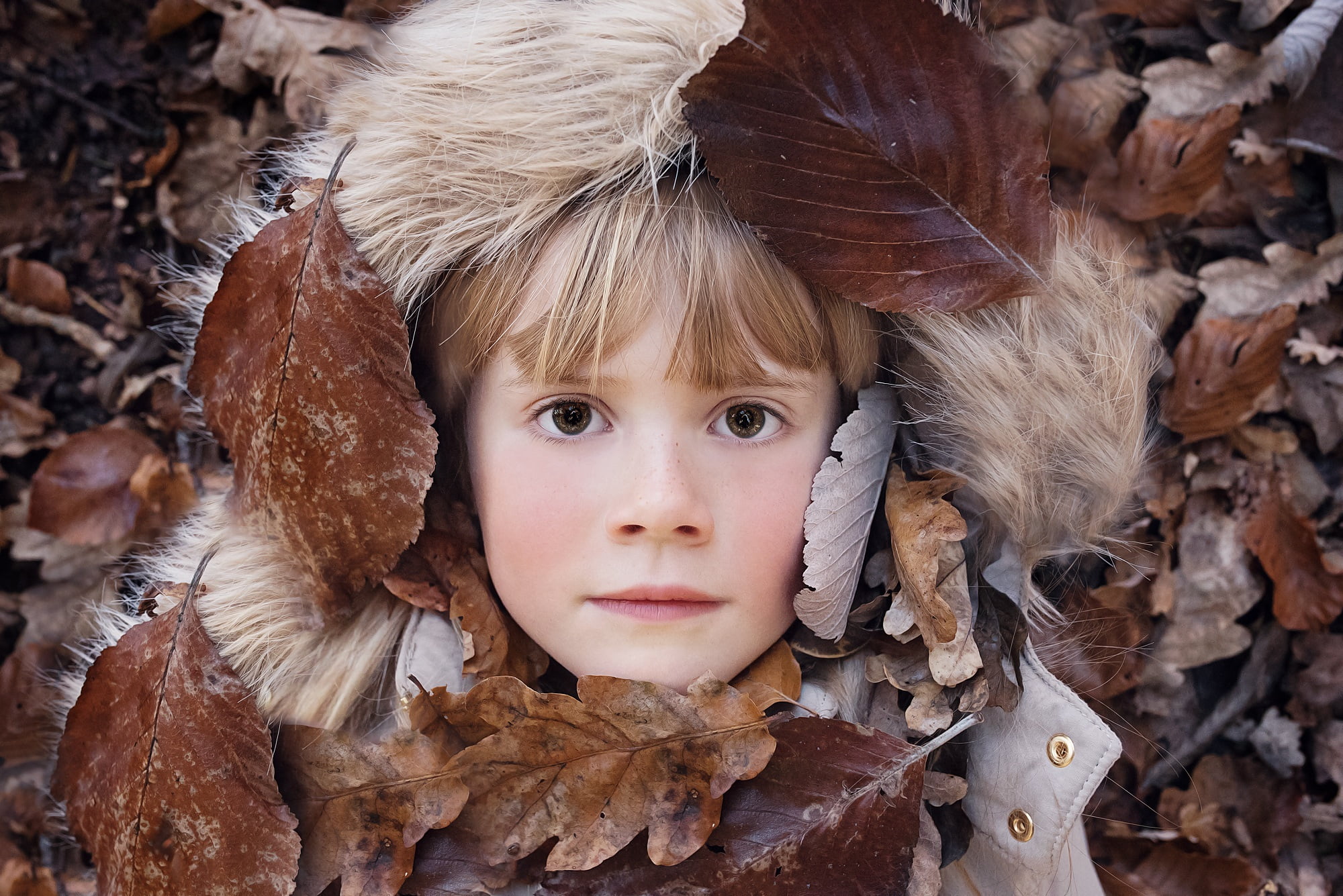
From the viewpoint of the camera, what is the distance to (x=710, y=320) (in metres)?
1.33

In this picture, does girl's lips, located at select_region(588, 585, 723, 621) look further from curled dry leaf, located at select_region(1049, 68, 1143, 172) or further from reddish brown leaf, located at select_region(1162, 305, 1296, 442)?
curled dry leaf, located at select_region(1049, 68, 1143, 172)

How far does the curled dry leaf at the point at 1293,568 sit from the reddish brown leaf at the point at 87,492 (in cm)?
235

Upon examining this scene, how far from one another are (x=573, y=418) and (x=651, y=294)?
0.22 meters

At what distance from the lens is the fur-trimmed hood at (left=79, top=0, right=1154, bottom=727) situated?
134cm

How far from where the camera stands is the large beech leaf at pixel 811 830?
1.29 meters

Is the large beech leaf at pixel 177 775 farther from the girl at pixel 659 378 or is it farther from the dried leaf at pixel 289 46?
the dried leaf at pixel 289 46

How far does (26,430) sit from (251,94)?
899mm

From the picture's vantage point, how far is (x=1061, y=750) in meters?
1.33

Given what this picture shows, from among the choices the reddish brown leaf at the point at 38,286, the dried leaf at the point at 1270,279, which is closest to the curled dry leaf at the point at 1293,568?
the dried leaf at the point at 1270,279

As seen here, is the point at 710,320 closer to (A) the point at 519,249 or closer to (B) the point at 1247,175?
(A) the point at 519,249

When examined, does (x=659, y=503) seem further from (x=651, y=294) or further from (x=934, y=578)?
(x=934, y=578)

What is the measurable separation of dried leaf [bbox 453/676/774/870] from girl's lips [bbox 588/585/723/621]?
0.33 feet

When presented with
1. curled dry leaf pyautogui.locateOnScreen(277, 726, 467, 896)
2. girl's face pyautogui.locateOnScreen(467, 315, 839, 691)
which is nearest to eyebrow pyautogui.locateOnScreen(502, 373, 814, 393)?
girl's face pyautogui.locateOnScreen(467, 315, 839, 691)

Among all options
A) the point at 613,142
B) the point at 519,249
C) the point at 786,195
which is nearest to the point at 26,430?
the point at 519,249
